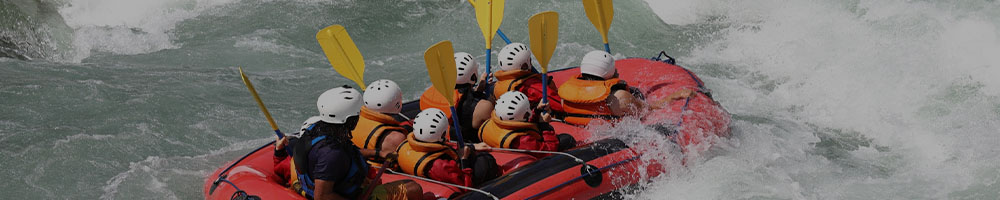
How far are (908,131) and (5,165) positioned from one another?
25.3ft

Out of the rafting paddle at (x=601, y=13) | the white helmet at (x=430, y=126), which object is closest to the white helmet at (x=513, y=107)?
the white helmet at (x=430, y=126)

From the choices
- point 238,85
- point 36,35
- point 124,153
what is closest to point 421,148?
point 124,153

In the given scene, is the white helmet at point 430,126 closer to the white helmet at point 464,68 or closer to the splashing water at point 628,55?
the white helmet at point 464,68

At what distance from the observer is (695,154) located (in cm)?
631

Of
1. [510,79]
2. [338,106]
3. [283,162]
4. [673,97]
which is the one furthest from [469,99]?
[673,97]

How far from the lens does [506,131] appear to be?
5.53 m

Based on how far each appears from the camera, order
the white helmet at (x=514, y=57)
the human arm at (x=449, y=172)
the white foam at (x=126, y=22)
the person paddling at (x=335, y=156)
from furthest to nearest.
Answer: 1. the white foam at (x=126, y=22)
2. the white helmet at (x=514, y=57)
3. the human arm at (x=449, y=172)
4. the person paddling at (x=335, y=156)

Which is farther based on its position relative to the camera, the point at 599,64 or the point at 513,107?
the point at 599,64

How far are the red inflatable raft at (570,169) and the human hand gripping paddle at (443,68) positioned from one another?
37 centimetres

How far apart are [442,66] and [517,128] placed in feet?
1.95

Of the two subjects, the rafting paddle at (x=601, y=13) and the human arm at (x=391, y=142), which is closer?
the human arm at (x=391, y=142)

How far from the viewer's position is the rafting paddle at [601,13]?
736cm

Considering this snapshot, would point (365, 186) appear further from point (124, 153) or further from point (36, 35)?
point (36, 35)

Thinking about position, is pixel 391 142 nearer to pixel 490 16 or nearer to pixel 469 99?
pixel 469 99
